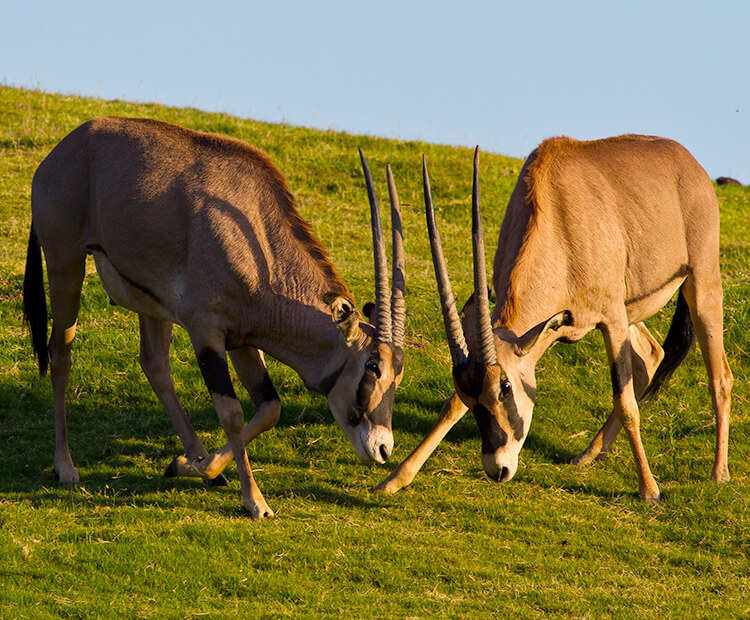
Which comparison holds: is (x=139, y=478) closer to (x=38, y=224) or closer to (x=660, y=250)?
(x=38, y=224)

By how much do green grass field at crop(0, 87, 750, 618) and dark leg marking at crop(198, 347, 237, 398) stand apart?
0.84 meters

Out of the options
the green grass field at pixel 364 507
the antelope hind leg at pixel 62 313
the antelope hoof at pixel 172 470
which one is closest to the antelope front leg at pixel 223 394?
the green grass field at pixel 364 507

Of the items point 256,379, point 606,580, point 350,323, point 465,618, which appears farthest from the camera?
point 256,379

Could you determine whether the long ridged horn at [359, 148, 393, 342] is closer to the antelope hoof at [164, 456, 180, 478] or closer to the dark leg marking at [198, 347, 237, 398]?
the dark leg marking at [198, 347, 237, 398]

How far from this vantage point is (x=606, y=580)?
21.1ft

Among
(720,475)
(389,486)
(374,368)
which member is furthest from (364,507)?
(720,475)

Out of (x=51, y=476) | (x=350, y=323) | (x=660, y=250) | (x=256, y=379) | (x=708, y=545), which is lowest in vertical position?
(x=51, y=476)

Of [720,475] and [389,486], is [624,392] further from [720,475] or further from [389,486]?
[389,486]

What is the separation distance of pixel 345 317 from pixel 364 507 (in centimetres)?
156

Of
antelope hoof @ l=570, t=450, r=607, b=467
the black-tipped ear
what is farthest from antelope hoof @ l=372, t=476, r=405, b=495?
antelope hoof @ l=570, t=450, r=607, b=467

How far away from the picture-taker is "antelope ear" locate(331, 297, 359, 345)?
7004 millimetres

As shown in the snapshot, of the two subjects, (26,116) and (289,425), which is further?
(26,116)

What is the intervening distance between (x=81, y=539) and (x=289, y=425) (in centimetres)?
307

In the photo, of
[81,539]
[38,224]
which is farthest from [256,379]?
[38,224]
